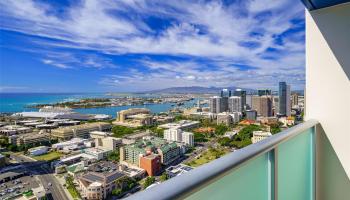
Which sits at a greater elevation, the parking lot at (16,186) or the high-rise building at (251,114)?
the high-rise building at (251,114)

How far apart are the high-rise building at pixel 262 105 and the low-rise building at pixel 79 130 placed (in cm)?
335

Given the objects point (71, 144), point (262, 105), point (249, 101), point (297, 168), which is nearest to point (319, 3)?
point (297, 168)

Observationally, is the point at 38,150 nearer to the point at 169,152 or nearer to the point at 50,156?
the point at 50,156

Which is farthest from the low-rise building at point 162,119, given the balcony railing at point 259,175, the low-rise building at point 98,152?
the balcony railing at point 259,175

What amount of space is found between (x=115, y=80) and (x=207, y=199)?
16.3 feet

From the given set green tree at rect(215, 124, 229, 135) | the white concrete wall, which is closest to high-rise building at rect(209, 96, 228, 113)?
green tree at rect(215, 124, 229, 135)

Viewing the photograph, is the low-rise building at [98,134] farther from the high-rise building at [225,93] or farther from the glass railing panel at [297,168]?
the high-rise building at [225,93]

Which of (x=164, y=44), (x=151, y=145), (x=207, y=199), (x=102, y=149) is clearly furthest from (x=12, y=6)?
(x=164, y=44)

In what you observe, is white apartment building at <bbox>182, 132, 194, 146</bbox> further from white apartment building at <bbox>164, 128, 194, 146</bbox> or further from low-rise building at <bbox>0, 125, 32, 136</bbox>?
low-rise building at <bbox>0, 125, 32, 136</bbox>

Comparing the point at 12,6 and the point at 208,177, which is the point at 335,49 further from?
the point at 12,6

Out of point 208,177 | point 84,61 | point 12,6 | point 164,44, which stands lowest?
point 208,177

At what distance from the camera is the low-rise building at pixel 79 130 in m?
3.01

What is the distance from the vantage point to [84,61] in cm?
563

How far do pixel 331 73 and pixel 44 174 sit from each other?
2893 millimetres
